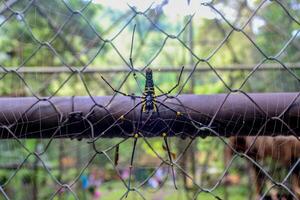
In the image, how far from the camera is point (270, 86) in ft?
6.89

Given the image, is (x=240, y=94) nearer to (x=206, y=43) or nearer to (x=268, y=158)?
(x=268, y=158)

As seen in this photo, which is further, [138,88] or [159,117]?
[138,88]

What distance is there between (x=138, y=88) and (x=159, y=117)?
0.16 metres

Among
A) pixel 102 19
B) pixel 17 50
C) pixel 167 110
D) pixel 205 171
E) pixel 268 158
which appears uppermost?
pixel 102 19

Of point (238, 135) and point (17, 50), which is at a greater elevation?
point (17, 50)

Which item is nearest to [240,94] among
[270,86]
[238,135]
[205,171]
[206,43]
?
[238,135]

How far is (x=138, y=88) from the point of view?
0.77m

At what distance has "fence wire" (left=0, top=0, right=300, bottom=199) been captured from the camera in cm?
65

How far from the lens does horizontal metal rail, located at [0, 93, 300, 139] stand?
62 cm

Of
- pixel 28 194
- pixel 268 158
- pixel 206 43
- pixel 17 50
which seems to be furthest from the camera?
pixel 206 43

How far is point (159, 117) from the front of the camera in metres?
0.62

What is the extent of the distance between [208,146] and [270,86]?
0.49m

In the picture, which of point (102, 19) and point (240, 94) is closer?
point (240, 94)

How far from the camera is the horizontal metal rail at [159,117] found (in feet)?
2.04
